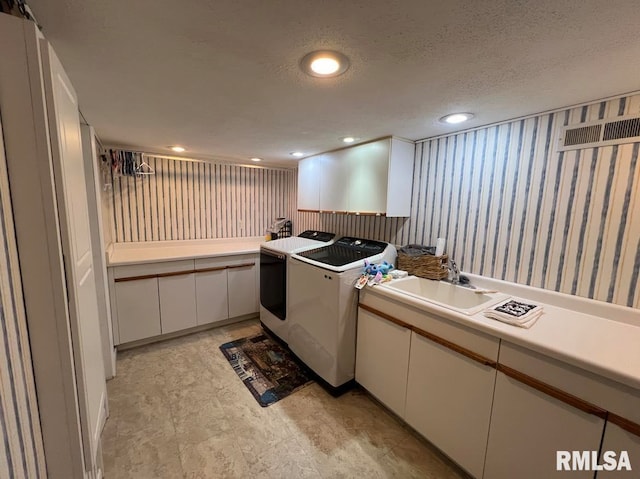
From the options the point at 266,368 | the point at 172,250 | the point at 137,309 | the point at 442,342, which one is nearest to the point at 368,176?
the point at 442,342

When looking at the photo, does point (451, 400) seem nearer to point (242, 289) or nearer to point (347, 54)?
point (347, 54)

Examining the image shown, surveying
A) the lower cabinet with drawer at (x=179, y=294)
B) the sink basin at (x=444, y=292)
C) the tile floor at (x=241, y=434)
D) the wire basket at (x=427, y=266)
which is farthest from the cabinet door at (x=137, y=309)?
the wire basket at (x=427, y=266)

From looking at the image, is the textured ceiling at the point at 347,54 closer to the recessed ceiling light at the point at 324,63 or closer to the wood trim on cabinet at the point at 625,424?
the recessed ceiling light at the point at 324,63

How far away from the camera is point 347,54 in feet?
3.26

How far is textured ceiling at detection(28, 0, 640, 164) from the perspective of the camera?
782mm

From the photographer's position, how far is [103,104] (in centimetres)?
155

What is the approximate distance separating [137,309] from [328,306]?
186 centimetres

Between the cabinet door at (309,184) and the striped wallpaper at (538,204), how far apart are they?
104 cm

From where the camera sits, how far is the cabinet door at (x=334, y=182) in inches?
98.3

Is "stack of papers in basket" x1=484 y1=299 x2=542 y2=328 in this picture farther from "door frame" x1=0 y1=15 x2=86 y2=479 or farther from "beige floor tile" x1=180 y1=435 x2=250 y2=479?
"door frame" x1=0 y1=15 x2=86 y2=479

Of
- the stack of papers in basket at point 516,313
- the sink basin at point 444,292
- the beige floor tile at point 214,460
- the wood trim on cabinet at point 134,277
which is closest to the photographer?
the stack of papers in basket at point 516,313

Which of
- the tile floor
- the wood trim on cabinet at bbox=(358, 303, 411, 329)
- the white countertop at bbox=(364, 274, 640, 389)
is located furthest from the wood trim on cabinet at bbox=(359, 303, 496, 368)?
the tile floor

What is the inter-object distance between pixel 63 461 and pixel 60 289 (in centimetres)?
59

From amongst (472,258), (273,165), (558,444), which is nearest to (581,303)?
(472,258)
